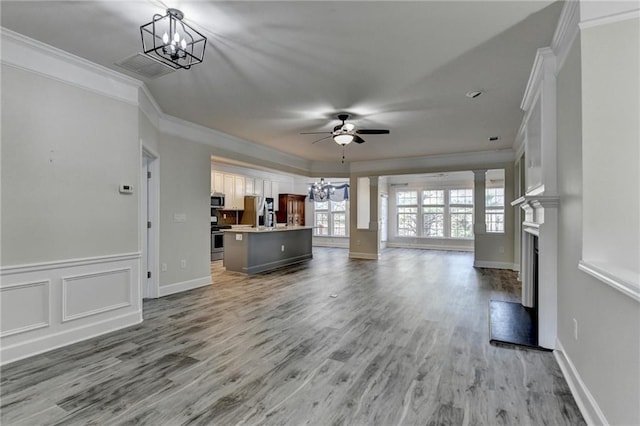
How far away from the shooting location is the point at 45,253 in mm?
2869

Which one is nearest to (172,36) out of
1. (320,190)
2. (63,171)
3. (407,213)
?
(63,171)

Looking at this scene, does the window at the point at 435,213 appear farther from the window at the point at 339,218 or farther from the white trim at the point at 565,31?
the white trim at the point at 565,31

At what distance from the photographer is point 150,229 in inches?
181

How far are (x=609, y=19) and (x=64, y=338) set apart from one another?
4.94 metres

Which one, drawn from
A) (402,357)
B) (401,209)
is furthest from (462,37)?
(401,209)

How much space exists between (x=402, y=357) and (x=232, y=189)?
7334 millimetres

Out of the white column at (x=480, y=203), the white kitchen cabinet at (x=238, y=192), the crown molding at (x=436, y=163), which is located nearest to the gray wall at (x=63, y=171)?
the white kitchen cabinet at (x=238, y=192)

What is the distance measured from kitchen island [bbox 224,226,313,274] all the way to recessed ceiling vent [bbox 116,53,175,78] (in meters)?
3.67

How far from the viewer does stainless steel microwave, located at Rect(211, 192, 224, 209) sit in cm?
821

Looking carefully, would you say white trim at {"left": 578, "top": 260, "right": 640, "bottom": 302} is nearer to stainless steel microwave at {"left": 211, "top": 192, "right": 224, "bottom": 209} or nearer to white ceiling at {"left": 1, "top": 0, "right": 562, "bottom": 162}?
white ceiling at {"left": 1, "top": 0, "right": 562, "bottom": 162}

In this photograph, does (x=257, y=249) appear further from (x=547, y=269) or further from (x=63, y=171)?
(x=547, y=269)

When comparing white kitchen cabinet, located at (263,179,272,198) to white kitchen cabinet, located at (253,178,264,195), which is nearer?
white kitchen cabinet, located at (253,178,264,195)

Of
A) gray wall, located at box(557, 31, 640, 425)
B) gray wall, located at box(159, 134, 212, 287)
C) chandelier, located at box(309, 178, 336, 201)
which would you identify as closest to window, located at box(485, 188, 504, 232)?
chandelier, located at box(309, 178, 336, 201)

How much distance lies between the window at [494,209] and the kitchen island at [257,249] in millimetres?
6360
